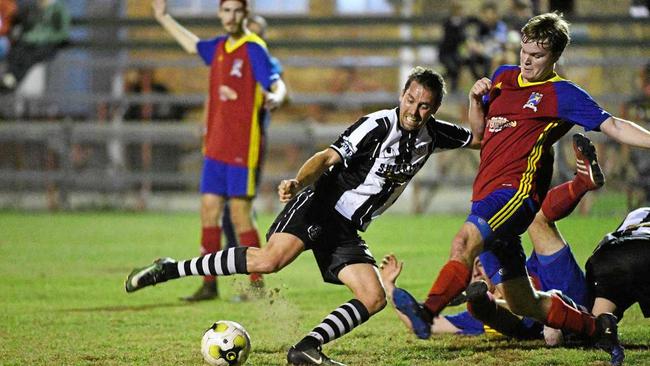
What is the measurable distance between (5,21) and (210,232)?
1101 centimetres

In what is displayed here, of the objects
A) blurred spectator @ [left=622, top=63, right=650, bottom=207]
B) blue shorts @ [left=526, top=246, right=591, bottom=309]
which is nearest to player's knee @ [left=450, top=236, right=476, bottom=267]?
blue shorts @ [left=526, top=246, right=591, bottom=309]

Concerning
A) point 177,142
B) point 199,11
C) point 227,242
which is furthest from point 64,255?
point 199,11

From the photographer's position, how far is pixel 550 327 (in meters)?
6.45

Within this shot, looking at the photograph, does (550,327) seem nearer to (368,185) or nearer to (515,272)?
(515,272)

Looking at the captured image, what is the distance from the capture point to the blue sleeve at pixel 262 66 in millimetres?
9055

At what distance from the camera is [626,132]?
5.87m

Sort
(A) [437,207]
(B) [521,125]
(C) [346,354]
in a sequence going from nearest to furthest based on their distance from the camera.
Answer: (B) [521,125], (C) [346,354], (A) [437,207]

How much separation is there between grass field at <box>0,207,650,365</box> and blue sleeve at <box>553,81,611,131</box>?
1.32 metres

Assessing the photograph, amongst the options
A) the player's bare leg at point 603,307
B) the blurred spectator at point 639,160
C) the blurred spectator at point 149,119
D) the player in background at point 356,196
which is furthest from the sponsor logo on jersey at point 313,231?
the blurred spectator at point 149,119

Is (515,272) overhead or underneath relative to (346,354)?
overhead

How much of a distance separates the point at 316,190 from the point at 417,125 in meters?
0.69

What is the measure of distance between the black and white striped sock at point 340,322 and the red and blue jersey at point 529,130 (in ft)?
2.80

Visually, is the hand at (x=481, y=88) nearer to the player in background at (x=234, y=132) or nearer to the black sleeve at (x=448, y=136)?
the black sleeve at (x=448, y=136)

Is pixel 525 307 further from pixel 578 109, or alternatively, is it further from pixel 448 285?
pixel 578 109
